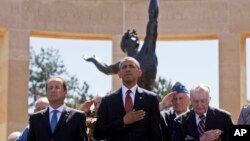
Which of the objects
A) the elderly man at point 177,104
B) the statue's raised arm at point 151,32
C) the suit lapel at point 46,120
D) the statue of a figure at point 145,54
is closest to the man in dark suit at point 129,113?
the suit lapel at point 46,120

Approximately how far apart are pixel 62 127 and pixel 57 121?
142mm

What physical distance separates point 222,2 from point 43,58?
3299 cm

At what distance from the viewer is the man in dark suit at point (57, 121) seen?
1066 cm

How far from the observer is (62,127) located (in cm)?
1068

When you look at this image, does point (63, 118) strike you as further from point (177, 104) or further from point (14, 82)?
point (14, 82)

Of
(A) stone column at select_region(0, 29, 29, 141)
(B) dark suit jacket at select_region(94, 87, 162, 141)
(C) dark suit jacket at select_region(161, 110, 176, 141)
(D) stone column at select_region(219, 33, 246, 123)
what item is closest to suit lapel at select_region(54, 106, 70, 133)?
(B) dark suit jacket at select_region(94, 87, 162, 141)

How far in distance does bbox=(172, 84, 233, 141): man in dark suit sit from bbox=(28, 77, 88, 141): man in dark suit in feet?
5.01

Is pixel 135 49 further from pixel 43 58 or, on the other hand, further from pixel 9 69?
pixel 43 58

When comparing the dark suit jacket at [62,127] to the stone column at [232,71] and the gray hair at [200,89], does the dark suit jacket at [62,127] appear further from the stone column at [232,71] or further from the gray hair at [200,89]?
the stone column at [232,71]

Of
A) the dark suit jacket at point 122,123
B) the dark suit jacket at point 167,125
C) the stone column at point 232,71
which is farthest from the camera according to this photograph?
the stone column at point 232,71

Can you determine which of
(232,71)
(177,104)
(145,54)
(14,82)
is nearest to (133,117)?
(177,104)

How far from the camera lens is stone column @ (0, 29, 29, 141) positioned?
28312 millimetres

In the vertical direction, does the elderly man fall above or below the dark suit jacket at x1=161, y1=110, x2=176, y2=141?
above

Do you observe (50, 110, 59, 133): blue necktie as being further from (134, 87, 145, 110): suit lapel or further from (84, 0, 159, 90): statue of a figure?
(84, 0, 159, 90): statue of a figure
